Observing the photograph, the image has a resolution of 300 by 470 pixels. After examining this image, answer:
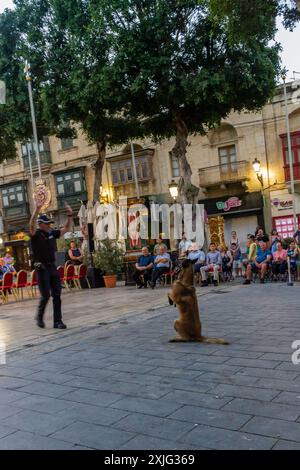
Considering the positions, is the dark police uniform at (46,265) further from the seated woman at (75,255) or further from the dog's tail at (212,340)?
the seated woman at (75,255)

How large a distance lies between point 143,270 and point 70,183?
812 inches

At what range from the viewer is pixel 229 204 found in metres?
27.2

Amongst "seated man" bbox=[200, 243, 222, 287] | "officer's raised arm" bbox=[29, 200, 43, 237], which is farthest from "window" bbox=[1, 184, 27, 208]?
"officer's raised arm" bbox=[29, 200, 43, 237]

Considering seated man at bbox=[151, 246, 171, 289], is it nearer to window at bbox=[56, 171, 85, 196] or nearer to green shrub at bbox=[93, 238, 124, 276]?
green shrub at bbox=[93, 238, 124, 276]

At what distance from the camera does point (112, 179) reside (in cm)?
3158

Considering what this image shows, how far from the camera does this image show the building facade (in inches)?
1008

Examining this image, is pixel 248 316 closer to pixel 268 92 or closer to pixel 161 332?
pixel 161 332

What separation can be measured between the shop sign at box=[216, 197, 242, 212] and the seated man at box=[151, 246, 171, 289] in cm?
1400

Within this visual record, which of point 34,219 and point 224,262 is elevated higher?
point 34,219

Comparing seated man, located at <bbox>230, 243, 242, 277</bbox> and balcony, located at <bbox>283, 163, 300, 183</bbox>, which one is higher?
balcony, located at <bbox>283, 163, 300, 183</bbox>

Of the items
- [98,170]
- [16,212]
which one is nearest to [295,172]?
[98,170]

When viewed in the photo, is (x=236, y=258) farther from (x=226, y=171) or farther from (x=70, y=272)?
(x=226, y=171)

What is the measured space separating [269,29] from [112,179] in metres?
23.3

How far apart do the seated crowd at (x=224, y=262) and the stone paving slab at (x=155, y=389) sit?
559 cm
